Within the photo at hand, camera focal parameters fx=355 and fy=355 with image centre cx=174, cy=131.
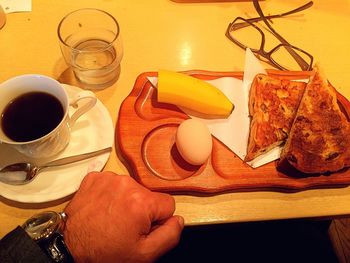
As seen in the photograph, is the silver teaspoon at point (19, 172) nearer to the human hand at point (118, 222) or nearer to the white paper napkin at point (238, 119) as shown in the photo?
the human hand at point (118, 222)

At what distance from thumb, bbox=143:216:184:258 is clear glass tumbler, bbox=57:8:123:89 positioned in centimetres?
42

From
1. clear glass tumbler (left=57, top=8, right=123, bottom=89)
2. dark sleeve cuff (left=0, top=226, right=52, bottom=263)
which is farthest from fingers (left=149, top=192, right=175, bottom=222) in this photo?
clear glass tumbler (left=57, top=8, right=123, bottom=89)

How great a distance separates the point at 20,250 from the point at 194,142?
1.33ft

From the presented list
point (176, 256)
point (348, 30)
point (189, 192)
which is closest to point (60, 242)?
point (189, 192)

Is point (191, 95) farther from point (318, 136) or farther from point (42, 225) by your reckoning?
point (42, 225)

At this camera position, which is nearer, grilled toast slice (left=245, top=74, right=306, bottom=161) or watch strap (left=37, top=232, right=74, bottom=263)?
watch strap (left=37, top=232, right=74, bottom=263)

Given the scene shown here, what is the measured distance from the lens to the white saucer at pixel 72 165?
746 millimetres

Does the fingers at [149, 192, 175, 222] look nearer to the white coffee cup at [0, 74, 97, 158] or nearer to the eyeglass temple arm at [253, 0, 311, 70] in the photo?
the white coffee cup at [0, 74, 97, 158]

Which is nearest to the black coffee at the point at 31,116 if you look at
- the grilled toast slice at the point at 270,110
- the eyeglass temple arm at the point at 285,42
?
the grilled toast slice at the point at 270,110

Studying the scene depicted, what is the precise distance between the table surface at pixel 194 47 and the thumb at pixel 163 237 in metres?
0.07

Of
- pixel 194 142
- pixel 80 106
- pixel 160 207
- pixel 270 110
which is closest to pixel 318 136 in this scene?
pixel 270 110

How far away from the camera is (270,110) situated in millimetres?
891

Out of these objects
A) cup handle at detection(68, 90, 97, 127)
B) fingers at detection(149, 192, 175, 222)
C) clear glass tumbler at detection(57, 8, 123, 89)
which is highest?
clear glass tumbler at detection(57, 8, 123, 89)

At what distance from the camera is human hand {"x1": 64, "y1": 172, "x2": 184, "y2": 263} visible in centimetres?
68
